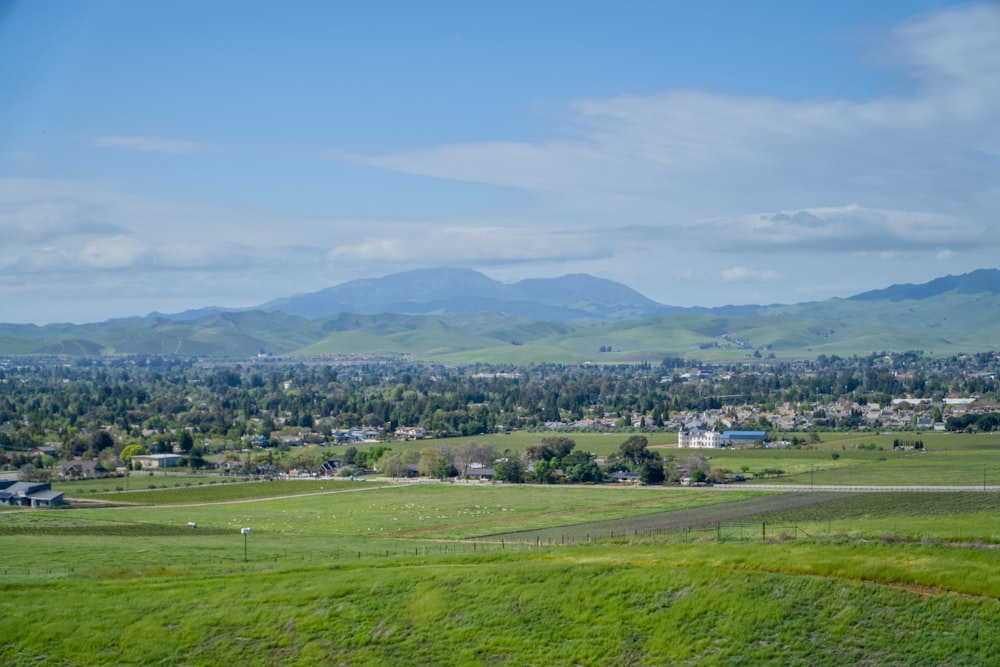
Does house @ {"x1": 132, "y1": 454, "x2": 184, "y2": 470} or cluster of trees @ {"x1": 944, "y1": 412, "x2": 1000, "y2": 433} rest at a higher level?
house @ {"x1": 132, "y1": 454, "x2": 184, "y2": 470}

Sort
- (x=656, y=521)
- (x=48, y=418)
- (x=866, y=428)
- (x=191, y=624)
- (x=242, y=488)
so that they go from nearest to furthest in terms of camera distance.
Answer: (x=191, y=624) < (x=656, y=521) < (x=242, y=488) < (x=866, y=428) < (x=48, y=418)

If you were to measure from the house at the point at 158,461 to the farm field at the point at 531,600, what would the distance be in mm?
49859

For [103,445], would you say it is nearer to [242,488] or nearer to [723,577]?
[242,488]

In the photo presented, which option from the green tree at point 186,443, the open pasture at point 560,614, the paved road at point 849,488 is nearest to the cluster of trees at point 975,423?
the paved road at point 849,488

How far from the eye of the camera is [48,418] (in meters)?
129

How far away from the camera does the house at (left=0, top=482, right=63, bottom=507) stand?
66.2 meters

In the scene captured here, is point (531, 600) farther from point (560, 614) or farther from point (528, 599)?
point (560, 614)

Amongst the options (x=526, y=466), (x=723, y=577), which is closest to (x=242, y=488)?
(x=526, y=466)

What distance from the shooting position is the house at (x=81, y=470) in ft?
280

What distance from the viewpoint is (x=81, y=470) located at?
8675cm

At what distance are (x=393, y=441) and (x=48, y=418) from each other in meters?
43.6

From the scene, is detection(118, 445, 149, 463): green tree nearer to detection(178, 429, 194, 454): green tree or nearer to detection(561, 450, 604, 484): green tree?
detection(178, 429, 194, 454): green tree

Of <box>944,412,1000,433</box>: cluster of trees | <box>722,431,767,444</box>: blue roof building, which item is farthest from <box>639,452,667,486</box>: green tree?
<box>944,412,1000,433</box>: cluster of trees

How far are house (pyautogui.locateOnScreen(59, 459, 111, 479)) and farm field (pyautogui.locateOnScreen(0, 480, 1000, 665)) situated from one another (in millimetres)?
41865
